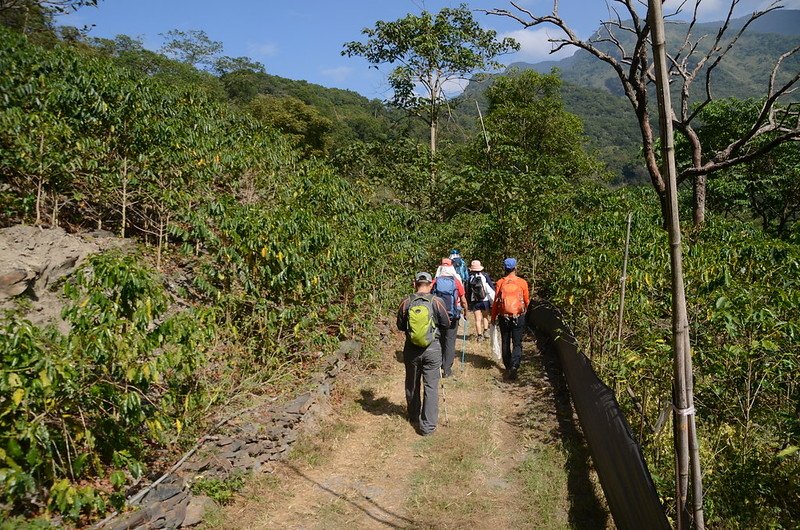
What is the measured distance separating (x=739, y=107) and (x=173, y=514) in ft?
84.2

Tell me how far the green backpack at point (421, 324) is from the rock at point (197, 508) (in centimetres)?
259

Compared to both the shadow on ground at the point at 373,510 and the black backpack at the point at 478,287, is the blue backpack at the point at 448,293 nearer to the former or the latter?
the black backpack at the point at 478,287

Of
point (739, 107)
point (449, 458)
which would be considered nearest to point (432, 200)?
point (449, 458)

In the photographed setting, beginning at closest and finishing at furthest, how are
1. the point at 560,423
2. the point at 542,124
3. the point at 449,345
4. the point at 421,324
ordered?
the point at 421,324 < the point at 560,423 < the point at 449,345 < the point at 542,124

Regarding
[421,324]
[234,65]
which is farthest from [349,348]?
[234,65]

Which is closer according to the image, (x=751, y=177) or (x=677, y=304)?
(x=677, y=304)

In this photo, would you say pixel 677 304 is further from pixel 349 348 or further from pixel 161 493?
pixel 349 348

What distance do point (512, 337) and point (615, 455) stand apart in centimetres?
380

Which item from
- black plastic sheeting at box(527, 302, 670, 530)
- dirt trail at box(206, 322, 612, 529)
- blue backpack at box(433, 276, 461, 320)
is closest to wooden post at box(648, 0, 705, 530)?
black plastic sheeting at box(527, 302, 670, 530)

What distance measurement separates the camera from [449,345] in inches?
311

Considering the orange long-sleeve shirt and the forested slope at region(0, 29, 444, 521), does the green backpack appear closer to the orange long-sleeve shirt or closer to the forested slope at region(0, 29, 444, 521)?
the forested slope at region(0, 29, 444, 521)

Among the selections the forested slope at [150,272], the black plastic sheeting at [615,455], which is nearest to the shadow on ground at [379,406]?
the forested slope at [150,272]

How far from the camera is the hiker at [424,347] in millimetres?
5865

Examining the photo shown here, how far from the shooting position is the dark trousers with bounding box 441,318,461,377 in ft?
25.5
